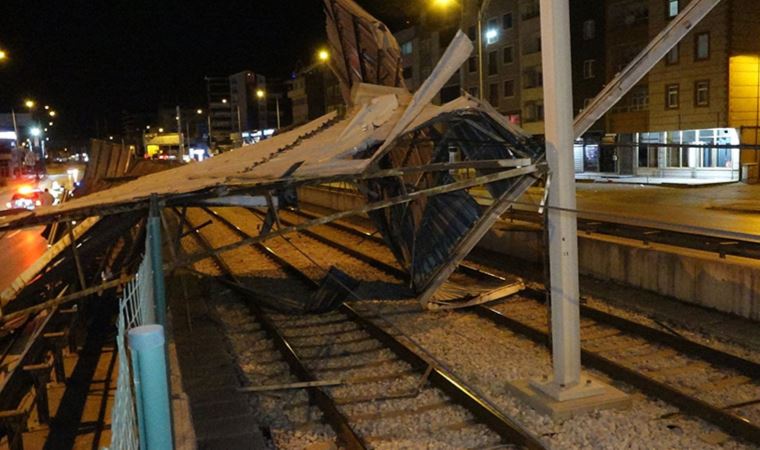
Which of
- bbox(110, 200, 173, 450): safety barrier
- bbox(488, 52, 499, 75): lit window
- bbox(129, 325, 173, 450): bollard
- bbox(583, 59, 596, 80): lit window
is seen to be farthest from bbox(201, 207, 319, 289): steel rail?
bbox(488, 52, 499, 75): lit window

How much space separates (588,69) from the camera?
4744 centimetres

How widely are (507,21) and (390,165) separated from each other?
43.7 meters

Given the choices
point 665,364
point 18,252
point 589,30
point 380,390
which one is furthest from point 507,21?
point 380,390

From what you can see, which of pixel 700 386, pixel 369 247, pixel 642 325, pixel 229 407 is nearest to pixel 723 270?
pixel 642 325

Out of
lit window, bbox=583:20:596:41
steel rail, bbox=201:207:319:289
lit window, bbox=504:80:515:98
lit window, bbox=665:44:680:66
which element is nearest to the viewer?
steel rail, bbox=201:207:319:289

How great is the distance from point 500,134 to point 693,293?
451 cm

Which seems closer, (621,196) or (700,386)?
(700,386)

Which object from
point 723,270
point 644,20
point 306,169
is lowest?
point 723,270

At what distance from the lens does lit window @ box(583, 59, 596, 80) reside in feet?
155

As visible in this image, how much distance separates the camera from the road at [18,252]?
20.4 meters

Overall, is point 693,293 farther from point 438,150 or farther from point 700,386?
point 438,150

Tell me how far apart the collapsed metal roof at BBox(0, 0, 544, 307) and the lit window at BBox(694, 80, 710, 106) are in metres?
28.0

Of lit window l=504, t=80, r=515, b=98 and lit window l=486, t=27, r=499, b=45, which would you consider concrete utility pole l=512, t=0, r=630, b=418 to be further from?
lit window l=486, t=27, r=499, b=45

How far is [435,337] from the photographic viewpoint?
1012 cm
